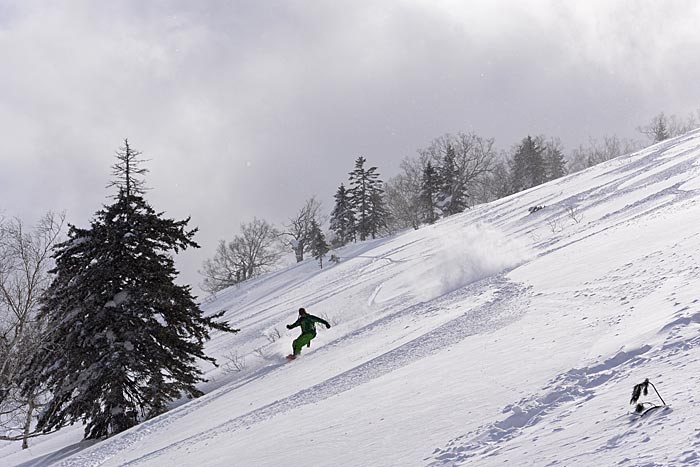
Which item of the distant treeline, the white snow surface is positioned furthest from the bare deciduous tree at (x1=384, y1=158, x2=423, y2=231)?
the white snow surface

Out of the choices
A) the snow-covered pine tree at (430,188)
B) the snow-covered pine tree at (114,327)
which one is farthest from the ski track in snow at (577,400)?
the snow-covered pine tree at (430,188)

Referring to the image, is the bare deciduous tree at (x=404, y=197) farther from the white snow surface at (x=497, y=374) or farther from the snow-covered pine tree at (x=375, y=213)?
the white snow surface at (x=497, y=374)

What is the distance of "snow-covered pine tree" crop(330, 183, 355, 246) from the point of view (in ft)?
189

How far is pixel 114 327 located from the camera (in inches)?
514

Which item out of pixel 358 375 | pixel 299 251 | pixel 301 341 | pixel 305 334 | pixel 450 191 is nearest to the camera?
pixel 358 375

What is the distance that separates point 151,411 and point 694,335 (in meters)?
12.4

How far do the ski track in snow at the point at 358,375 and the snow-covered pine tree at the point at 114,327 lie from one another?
2.77m

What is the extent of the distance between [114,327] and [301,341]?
16.5ft

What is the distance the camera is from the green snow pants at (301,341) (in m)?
12.6

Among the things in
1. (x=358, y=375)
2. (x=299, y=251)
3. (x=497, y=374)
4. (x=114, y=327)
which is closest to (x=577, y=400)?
(x=497, y=374)

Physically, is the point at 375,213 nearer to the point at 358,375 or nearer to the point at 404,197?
the point at 404,197

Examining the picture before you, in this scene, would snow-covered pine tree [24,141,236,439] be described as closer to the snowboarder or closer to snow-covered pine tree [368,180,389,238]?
the snowboarder

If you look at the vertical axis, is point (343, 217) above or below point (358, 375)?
above

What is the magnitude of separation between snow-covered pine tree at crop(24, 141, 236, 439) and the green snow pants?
3107 millimetres
